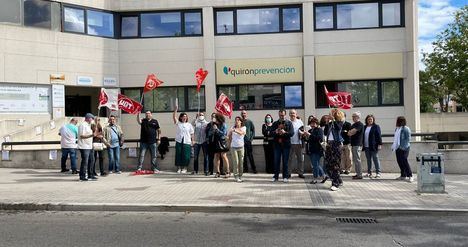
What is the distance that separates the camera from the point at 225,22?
76.2 ft

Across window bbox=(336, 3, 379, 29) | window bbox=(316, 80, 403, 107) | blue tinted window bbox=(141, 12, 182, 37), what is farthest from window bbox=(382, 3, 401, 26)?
blue tinted window bbox=(141, 12, 182, 37)

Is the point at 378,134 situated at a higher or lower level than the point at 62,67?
lower

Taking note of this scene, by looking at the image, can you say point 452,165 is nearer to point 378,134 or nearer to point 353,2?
point 378,134

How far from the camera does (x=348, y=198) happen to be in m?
10.3

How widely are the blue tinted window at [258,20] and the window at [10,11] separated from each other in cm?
951

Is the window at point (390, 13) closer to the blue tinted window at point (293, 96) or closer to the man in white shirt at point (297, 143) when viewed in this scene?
the blue tinted window at point (293, 96)

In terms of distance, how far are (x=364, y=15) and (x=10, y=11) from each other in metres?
15.3

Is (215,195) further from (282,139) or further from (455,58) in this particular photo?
(455,58)

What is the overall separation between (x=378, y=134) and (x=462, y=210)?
4441 mm

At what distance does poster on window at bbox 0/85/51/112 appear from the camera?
1947 centimetres

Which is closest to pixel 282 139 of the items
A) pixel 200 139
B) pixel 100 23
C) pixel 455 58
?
pixel 200 139

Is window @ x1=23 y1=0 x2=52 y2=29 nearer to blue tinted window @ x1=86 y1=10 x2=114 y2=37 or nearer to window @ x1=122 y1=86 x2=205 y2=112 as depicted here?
blue tinted window @ x1=86 y1=10 x2=114 y2=37

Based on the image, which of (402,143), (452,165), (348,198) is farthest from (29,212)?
(452,165)

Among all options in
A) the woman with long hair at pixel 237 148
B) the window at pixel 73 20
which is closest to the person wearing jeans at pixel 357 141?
the woman with long hair at pixel 237 148
